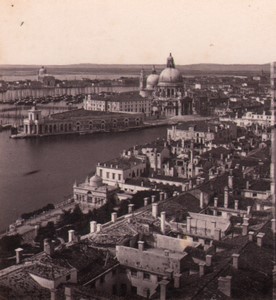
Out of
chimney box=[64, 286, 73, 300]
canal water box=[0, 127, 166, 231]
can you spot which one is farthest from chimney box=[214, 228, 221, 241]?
canal water box=[0, 127, 166, 231]

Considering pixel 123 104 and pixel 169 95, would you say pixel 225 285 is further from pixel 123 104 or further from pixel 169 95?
pixel 169 95

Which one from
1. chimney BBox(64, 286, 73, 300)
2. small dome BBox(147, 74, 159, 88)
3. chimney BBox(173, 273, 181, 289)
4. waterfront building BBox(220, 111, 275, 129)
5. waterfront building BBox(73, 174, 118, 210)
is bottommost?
waterfront building BBox(73, 174, 118, 210)

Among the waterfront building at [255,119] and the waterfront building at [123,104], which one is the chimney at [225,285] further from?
the waterfront building at [123,104]

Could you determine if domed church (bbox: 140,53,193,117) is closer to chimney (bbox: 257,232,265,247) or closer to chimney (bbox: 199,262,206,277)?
chimney (bbox: 257,232,265,247)

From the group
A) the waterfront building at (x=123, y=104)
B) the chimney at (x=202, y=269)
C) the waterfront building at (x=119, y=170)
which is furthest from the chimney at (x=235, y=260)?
the waterfront building at (x=123, y=104)

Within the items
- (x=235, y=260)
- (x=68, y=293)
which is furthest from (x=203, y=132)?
(x=68, y=293)

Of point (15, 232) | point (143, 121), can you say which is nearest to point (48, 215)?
point (15, 232)

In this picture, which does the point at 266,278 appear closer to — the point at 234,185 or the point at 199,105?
the point at 234,185
